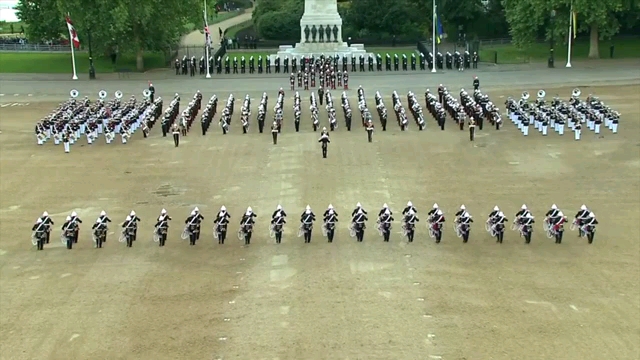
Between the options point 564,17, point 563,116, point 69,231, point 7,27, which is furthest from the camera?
point 7,27

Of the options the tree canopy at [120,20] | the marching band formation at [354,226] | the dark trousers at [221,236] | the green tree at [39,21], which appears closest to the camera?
the marching band formation at [354,226]

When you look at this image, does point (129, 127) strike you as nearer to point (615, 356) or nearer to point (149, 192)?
point (149, 192)

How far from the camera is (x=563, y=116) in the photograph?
1303 inches

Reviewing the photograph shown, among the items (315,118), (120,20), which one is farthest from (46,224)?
(120,20)

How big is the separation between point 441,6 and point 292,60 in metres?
16.7

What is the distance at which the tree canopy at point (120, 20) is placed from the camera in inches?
2041

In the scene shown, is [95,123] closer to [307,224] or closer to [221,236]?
[221,236]

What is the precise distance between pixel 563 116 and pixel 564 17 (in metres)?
21.8

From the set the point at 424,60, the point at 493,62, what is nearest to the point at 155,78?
the point at 424,60

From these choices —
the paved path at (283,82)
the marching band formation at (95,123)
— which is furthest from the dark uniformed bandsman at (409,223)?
the paved path at (283,82)

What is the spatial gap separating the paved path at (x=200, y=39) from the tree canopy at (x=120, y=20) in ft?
21.7

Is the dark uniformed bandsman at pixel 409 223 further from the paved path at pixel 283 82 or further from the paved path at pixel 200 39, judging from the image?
the paved path at pixel 200 39

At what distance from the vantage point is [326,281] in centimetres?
1764

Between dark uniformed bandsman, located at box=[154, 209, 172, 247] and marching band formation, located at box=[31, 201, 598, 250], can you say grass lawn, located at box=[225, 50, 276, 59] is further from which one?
marching band formation, located at box=[31, 201, 598, 250]
